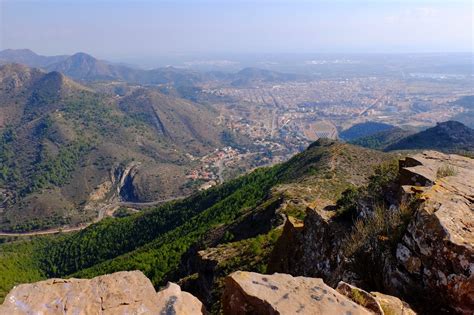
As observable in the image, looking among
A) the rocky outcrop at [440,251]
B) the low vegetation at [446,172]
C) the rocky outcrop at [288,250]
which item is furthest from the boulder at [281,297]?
the low vegetation at [446,172]

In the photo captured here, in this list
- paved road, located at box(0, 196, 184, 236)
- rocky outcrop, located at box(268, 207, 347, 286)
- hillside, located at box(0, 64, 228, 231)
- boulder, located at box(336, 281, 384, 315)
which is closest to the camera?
boulder, located at box(336, 281, 384, 315)

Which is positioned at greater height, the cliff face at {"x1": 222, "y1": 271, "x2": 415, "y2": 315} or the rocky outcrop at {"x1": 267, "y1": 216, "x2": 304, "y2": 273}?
the cliff face at {"x1": 222, "y1": 271, "x2": 415, "y2": 315}

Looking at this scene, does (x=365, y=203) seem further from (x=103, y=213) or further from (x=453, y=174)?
(x=103, y=213)

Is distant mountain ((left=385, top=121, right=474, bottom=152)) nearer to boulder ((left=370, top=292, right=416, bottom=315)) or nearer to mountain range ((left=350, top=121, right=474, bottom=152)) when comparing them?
mountain range ((left=350, top=121, right=474, bottom=152))

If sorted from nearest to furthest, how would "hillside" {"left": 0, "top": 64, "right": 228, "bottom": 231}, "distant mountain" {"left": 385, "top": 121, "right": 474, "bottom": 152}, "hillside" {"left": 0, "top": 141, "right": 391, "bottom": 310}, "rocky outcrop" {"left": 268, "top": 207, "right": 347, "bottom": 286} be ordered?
"rocky outcrop" {"left": 268, "top": 207, "right": 347, "bottom": 286}, "hillside" {"left": 0, "top": 141, "right": 391, "bottom": 310}, "distant mountain" {"left": 385, "top": 121, "right": 474, "bottom": 152}, "hillside" {"left": 0, "top": 64, "right": 228, "bottom": 231}

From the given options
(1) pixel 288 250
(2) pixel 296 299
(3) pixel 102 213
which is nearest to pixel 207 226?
(1) pixel 288 250

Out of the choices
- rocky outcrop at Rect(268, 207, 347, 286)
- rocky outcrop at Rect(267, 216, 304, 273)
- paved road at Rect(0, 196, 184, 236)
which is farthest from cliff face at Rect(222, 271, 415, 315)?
paved road at Rect(0, 196, 184, 236)

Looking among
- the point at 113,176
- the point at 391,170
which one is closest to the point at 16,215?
the point at 113,176
